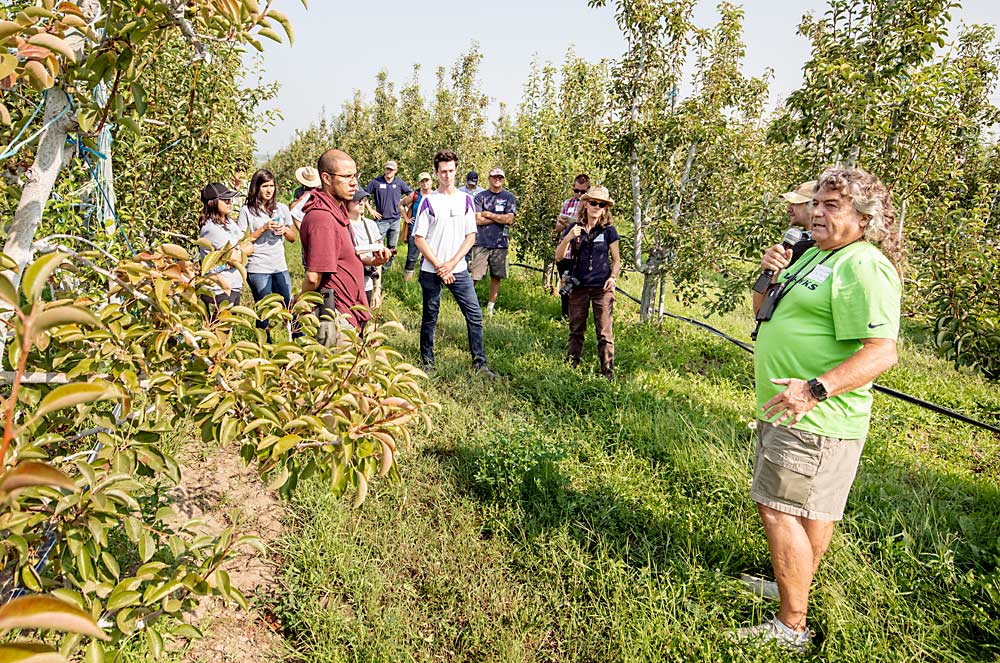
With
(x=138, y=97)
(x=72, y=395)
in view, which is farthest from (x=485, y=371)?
(x=72, y=395)

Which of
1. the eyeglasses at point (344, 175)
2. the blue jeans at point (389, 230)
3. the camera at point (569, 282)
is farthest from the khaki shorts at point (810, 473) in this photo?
the blue jeans at point (389, 230)

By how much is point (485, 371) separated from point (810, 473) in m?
3.56

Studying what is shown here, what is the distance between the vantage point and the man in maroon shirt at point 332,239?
3633mm

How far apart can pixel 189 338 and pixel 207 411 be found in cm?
23

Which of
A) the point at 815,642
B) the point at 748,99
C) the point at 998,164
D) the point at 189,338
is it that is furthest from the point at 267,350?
the point at 998,164

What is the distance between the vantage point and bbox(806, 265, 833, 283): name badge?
7.82ft

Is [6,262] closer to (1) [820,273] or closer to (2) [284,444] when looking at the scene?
(2) [284,444]

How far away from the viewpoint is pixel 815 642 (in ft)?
8.65

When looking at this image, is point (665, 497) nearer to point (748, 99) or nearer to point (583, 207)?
point (583, 207)

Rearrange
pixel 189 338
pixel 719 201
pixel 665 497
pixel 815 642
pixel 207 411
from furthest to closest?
1. pixel 719 201
2. pixel 665 497
3. pixel 815 642
4. pixel 207 411
5. pixel 189 338

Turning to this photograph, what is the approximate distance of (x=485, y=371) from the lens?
566 centimetres

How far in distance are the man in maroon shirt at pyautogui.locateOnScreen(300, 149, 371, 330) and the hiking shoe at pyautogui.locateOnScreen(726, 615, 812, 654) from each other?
2595 mm

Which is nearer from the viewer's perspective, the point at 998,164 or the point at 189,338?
the point at 189,338

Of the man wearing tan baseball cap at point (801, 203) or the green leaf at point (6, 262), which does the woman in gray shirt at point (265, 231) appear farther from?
the green leaf at point (6, 262)
